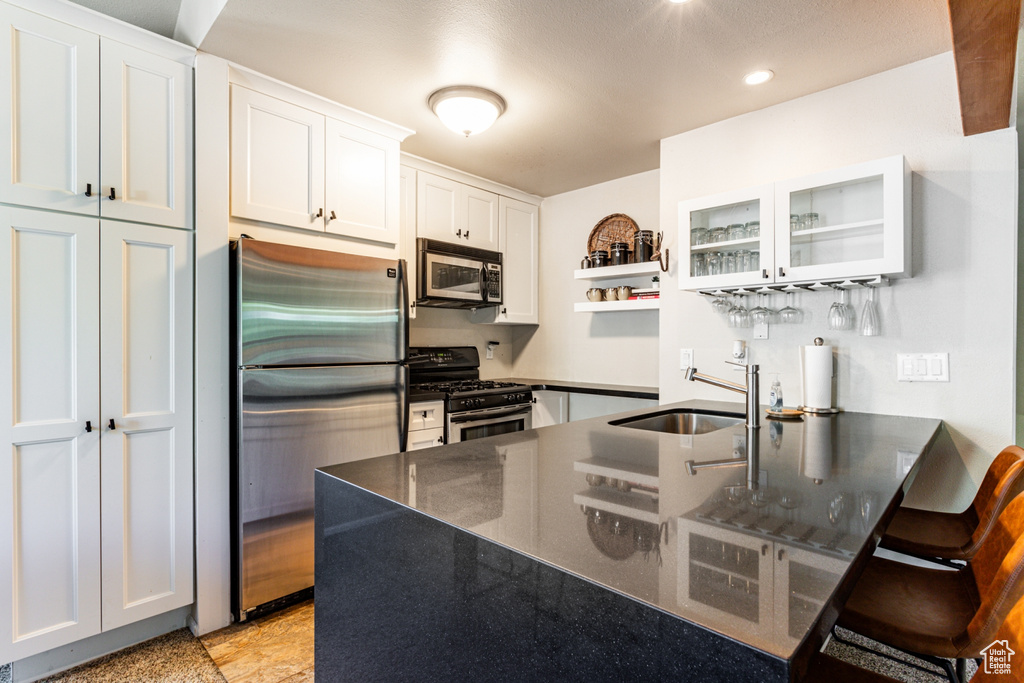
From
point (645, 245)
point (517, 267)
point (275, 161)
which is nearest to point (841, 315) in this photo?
point (645, 245)

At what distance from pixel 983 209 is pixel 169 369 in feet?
11.1

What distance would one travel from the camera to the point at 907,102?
220 cm

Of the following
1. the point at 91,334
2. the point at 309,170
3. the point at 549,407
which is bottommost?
the point at 549,407

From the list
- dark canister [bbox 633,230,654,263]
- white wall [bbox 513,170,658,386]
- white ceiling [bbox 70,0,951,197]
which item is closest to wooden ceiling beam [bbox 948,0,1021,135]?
white ceiling [bbox 70,0,951,197]

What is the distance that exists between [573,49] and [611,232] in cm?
182

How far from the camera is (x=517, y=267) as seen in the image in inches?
160

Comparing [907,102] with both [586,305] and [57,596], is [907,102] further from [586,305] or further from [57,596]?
[57,596]

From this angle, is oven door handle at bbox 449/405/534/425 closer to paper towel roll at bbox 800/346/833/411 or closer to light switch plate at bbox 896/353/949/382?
paper towel roll at bbox 800/346/833/411

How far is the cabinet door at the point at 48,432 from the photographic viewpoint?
1.74m

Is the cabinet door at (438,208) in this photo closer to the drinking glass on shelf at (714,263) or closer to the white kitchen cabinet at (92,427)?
the white kitchen cabinet at (92,427)

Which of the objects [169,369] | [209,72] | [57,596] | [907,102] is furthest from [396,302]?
[907,102]

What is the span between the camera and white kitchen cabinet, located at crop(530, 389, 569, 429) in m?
3.75

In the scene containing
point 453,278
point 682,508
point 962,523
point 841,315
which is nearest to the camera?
point 682,508

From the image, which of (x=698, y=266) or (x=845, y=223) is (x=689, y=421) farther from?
(x=845, y=223)
